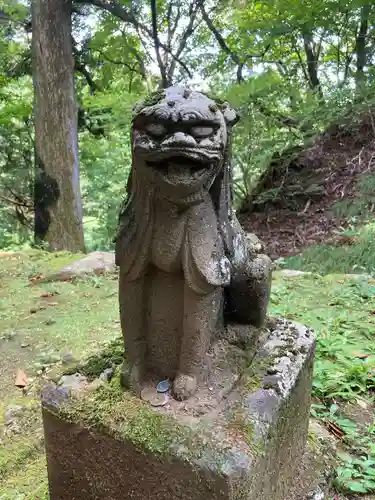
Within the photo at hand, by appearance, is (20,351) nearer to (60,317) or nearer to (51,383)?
(60,317)

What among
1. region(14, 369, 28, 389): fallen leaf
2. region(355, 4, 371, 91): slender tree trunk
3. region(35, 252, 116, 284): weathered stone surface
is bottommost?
region(14, 369, 28, 389): fallen leaf

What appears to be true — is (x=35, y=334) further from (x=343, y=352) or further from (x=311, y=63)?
(x=311, y=63)

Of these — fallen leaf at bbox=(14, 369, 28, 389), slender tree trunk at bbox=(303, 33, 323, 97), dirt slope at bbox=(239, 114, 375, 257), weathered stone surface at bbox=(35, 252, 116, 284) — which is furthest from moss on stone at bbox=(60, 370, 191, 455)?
slender tree trunk at bbox=(303, 33, 323, 97)

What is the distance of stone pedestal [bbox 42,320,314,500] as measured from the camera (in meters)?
1.27

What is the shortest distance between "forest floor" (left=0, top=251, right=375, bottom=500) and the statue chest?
3.98 feet

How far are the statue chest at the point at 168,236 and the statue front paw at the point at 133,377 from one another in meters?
0.40

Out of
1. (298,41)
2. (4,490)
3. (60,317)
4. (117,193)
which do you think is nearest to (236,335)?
(4,490)

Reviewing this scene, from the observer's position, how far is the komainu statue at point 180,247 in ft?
3.93

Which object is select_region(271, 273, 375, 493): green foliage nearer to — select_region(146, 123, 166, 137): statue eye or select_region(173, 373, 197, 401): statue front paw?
select_region(173, 373, 197, 401): statue front paw

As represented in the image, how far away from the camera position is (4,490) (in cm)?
194

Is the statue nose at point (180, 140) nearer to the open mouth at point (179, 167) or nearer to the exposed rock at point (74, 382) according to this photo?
the open mouth at point (179, 167)

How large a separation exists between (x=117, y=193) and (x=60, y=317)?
3791mm

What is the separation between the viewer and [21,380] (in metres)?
2.82

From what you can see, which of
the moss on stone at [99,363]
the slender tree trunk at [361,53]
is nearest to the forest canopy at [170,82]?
the slender tree trunk at [361,53]
